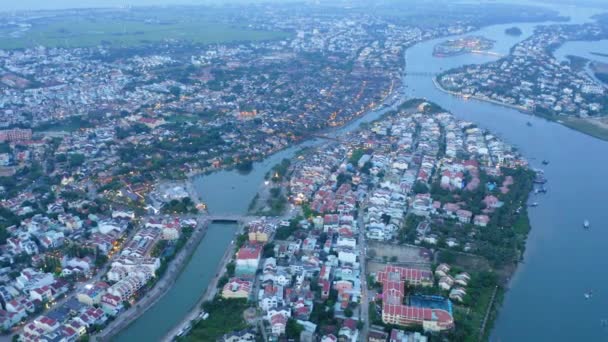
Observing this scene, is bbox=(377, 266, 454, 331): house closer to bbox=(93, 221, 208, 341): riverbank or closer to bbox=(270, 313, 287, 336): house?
bbox=(270, 313, 287, 336): house

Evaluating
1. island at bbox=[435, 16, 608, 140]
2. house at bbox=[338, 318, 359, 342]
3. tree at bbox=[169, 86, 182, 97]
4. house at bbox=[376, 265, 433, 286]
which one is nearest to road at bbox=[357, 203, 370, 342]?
house at bbox=[338, 318, 359, 342]

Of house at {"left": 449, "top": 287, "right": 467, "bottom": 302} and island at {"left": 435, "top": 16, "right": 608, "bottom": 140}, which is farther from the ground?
island at {"left": 435, "top": 16, "right": 608, "bottom": 140}

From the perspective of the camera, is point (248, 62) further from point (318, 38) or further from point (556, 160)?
point (556, 160)

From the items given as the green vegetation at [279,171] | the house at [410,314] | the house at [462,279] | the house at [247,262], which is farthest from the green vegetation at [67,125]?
the house at [462,279]

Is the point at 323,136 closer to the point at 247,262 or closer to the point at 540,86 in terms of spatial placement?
the point at 247,262

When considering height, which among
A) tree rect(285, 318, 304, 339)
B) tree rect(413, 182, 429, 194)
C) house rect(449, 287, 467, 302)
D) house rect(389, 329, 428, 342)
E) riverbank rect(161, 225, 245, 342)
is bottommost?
riverbank rect(161, 225, 245, 342)

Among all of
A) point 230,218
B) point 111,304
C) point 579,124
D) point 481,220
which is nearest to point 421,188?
point 481,220

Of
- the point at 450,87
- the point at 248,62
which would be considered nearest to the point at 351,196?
the point at 450,87
